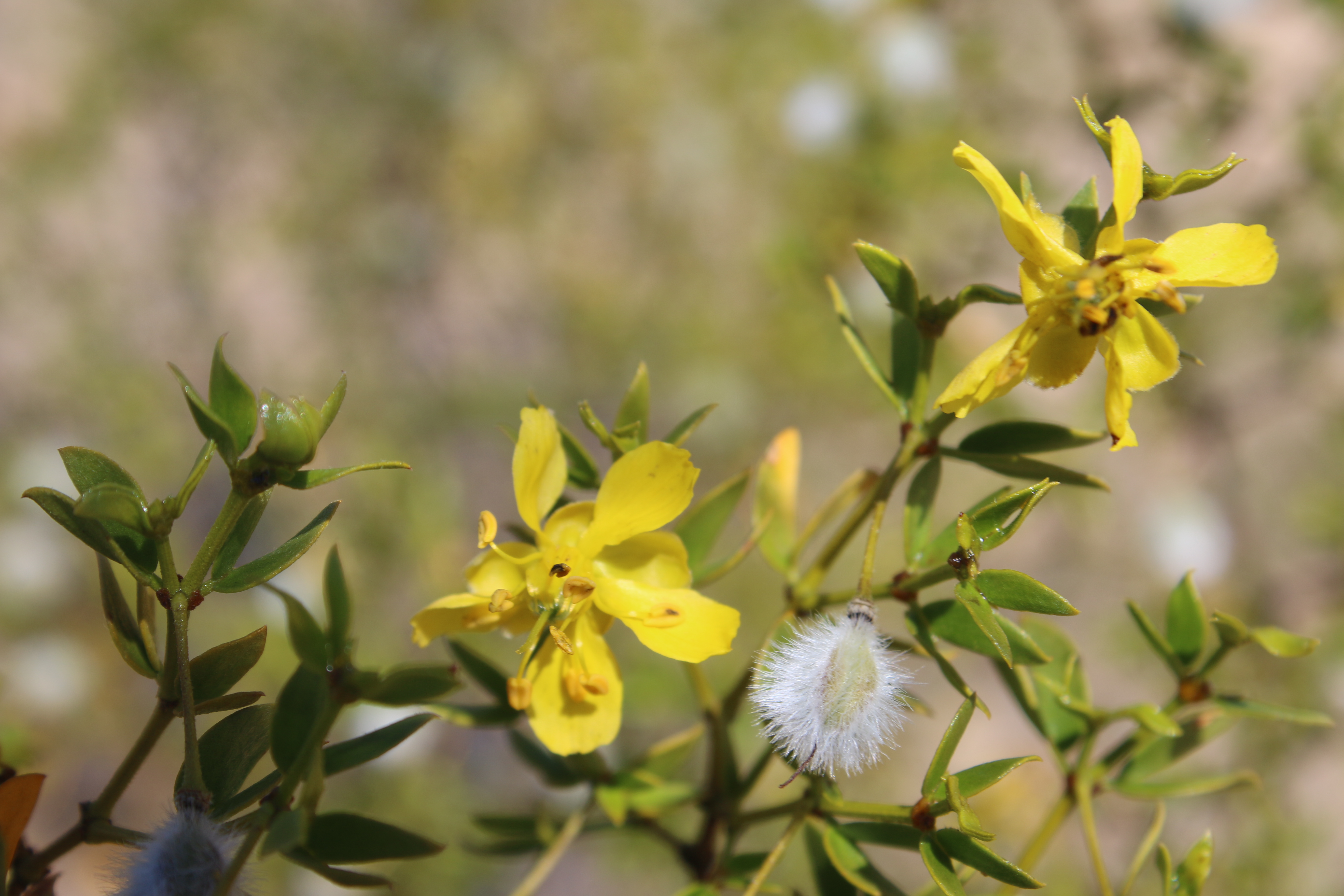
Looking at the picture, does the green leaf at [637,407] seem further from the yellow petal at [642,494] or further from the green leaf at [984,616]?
the green leaf at [984,616]

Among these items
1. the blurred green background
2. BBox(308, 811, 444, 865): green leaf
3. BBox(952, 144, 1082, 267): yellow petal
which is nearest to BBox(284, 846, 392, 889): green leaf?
BBox(308, 811, 444, 865): green leaf

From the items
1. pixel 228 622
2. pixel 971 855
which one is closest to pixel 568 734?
pixel 971 855

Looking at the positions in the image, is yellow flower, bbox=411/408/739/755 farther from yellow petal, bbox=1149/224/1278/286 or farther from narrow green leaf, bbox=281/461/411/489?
yellow petal, bbox=1149/224/1278/286

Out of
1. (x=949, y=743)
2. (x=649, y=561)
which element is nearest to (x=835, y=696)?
(x=949, y=743)

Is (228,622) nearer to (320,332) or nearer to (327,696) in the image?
(320,332)

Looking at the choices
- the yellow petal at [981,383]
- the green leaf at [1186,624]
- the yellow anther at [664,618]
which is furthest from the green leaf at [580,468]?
the green leaf at [1186,624]

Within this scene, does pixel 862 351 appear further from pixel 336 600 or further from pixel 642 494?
pixel 336 600
